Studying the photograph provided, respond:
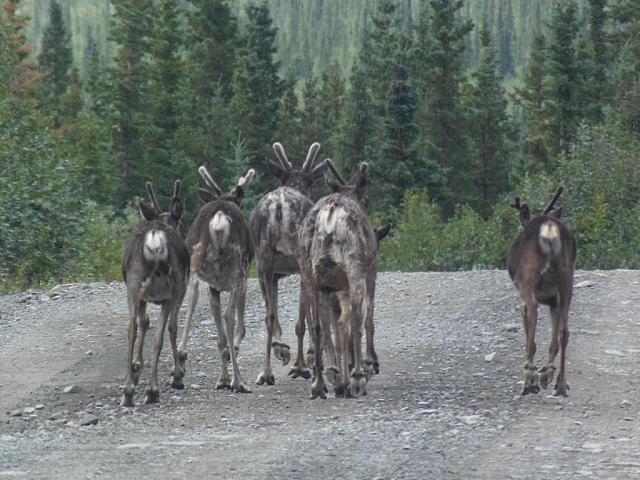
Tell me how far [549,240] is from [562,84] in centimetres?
5664

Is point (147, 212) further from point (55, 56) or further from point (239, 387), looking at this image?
point (55, 56)

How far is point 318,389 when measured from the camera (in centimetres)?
1263

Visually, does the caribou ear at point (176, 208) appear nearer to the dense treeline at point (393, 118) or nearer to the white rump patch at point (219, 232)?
the white rump patch at point (219, 232)

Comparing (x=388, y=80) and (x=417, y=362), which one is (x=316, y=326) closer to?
(x=417, y=362)

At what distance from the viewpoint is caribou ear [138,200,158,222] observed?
13.6 meters

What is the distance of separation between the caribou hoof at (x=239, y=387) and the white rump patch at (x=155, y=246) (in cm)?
142

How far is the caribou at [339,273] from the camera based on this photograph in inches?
499

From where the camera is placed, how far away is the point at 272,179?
215 ft

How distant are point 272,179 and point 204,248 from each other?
52.0 metres

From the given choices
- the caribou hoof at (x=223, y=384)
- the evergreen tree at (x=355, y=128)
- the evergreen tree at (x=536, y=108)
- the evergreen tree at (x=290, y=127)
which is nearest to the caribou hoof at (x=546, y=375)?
the caribou hoof at (x=223, y=384)

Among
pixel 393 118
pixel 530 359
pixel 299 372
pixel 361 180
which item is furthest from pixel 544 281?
pixel 393 118

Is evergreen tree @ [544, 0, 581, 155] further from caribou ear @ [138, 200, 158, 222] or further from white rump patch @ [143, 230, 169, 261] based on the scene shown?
white rump patch @ [143, 230, 169, 261]

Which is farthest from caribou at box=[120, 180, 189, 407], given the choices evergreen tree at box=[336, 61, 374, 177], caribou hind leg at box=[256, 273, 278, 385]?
evergreen tree at box=[336, 61, 374, 177]

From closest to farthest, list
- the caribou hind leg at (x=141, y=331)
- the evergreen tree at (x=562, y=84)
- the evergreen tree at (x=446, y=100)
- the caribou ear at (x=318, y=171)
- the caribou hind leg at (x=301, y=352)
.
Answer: the caribou hind leg at (x=141, y=331) < the caribou hind leg at (x=301, y=352) < the caribou ear at (x=318, y=171) < the evergreen tree at (x=562, y=84) < the evergreen tree at (x=446, y=100)
